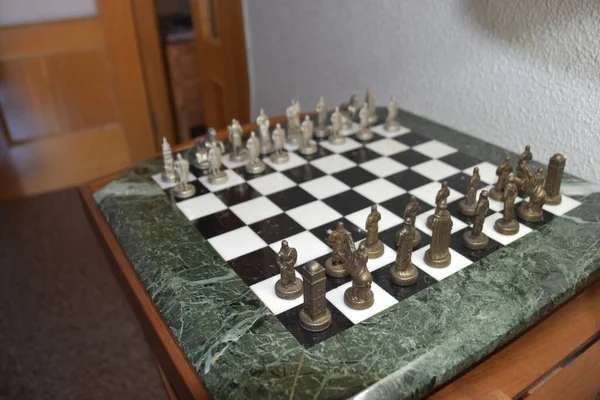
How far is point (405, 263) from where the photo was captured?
0.96 m

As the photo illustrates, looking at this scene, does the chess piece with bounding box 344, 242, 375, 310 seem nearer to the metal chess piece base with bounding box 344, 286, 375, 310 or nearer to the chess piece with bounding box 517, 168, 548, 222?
the metal chess piece base with bounding box 344, 286, 375, 310

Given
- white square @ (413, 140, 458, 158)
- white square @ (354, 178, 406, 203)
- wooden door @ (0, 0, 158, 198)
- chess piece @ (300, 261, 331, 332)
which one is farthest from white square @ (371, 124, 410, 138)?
wooden door @ (0, 0, 158, 198)

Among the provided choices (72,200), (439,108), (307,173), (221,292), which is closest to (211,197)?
(307,173)

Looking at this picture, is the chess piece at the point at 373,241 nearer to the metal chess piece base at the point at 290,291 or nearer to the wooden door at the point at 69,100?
the metal chess piece base at the point at 290,291

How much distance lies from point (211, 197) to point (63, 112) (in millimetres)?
1948

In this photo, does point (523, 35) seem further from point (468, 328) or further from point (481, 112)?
point (468, 328)

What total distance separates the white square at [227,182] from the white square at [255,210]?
4.3 inches

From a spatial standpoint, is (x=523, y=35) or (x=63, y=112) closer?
(x=523, y=35)

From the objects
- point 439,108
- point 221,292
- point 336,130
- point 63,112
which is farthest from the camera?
point 63,112

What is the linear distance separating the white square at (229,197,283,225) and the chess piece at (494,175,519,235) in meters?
0.49

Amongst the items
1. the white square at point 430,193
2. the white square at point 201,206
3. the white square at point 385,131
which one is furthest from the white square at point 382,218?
the white square at point 385,131

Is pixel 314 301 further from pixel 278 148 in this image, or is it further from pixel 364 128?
pixel 364 128

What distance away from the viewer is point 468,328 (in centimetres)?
85

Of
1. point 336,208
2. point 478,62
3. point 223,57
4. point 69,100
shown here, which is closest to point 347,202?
point 336,208
